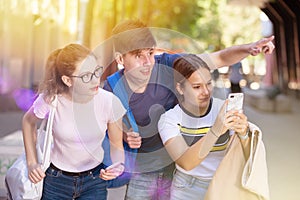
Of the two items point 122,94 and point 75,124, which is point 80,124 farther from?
point 122,94

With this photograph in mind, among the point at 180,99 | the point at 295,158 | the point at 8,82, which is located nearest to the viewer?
the point at 180,99

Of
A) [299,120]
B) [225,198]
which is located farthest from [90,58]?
[299,120]

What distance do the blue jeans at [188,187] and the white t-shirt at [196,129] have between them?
0.10 ft

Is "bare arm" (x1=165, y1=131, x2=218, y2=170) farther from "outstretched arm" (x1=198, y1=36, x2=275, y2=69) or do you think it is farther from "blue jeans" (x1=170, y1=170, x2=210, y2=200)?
"outstretched arm" (x1=198, y1=36, x2=275, y2=69)

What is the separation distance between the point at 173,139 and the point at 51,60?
70 cm

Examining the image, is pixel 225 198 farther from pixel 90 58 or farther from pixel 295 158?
pixel 295 158

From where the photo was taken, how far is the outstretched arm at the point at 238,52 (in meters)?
2.33

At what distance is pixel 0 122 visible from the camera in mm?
9547

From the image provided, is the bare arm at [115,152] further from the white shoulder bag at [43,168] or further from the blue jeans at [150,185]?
the white shoulder bag at [43,168]

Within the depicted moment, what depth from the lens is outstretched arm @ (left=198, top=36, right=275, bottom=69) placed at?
7.65ft

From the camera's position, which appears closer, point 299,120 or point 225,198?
point 225,198

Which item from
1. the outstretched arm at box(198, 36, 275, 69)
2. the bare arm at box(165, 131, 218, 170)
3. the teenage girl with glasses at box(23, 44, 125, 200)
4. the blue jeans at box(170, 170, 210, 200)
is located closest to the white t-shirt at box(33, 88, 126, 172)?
the teenage girl with glasses at box(23, 44, 125, 200)

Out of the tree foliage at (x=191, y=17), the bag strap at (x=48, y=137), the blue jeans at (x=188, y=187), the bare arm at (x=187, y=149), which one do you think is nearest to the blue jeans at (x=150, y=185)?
the blue jeans at (x=188, y=187)

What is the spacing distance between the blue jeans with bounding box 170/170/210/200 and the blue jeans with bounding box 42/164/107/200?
364 millimetres
